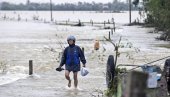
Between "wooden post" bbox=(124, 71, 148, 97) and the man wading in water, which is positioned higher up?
"wooden post" bbox=(124, 71, 148, 97)

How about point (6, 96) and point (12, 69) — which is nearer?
point (6, 96)

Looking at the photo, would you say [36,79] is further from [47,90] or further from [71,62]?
[71,62]

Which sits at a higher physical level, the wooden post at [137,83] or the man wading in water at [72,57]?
the wooden post at [137,83]

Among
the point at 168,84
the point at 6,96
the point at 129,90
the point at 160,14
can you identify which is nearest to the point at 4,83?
the point at 6,96

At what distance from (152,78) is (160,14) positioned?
31471 mm

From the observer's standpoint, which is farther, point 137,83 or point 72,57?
point 72,57

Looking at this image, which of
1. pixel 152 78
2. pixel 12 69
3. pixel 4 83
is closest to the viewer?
pixel 152 78

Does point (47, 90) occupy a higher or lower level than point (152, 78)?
lower

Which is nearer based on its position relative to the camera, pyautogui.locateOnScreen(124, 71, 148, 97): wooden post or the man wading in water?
pyautogui.locateOnScreen(124, 71, 148, 97): wooden post

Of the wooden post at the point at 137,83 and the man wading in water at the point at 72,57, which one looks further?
the man wading in water at the point at 72,57

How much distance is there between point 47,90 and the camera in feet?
43.7

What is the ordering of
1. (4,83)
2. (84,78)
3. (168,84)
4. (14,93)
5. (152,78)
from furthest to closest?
1. (84,78)
2. (4,83)
3. (14,93)
4. (168,84)
5. (152,78)

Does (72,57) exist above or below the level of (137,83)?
below

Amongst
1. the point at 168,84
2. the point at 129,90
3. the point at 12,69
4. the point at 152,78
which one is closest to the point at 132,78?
the point at 129,90
